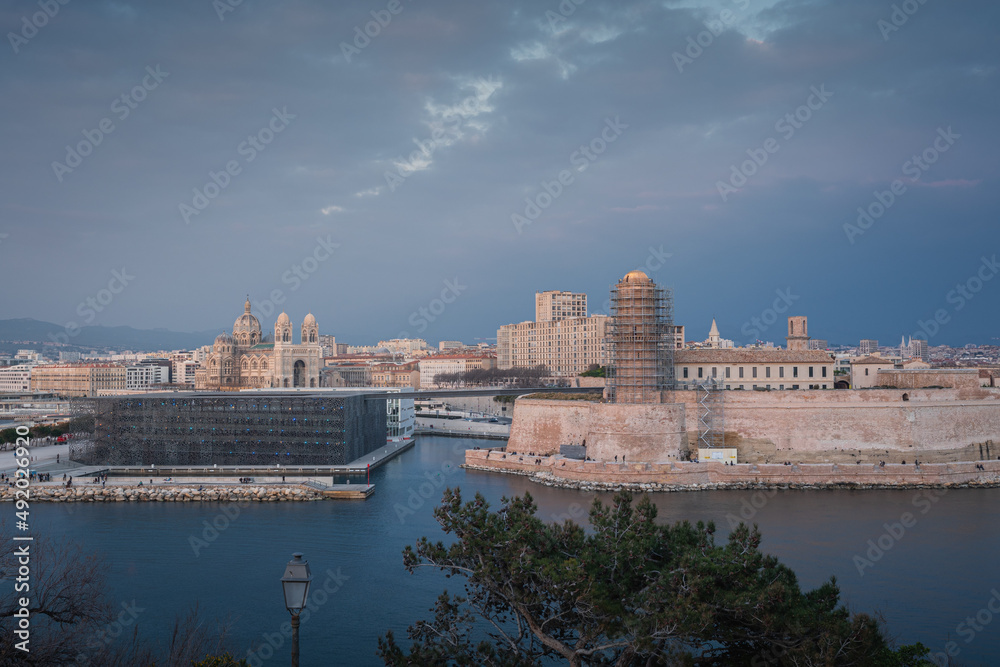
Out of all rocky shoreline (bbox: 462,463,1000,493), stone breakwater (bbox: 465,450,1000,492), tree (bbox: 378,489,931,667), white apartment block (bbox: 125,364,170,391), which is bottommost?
rocky shoreline (bbox: 462,463,1000,493)

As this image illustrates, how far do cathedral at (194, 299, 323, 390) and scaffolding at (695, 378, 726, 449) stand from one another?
46296 millimetres

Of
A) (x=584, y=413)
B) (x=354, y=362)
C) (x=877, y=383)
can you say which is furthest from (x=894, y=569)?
(x=354, y=362)

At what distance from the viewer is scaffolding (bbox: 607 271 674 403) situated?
28812 mm

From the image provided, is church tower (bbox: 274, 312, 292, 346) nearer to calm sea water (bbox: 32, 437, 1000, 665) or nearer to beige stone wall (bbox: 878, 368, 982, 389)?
calm sea water (bbox: 32, 437, 1000, 665)

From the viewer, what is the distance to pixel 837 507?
2316 centimetres

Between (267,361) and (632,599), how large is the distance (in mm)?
64907

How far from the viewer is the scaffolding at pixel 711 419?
28.8 meters

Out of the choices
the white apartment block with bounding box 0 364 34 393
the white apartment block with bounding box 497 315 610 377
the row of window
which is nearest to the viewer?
the row of window

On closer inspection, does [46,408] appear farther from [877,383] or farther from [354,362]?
[877,383]

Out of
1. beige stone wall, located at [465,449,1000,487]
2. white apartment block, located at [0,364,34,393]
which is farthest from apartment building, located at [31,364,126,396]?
beige stone wall, located at [465,449,1000,487]

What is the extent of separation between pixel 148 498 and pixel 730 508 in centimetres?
1863

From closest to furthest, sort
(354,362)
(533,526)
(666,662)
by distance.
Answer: (666,662)
(533,526)
(354,362)

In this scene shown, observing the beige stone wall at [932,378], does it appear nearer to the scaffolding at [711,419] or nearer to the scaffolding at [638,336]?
the scaffolding at [711,419]

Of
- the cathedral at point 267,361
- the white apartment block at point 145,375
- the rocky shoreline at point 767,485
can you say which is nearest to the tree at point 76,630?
the rocky shoreline at point 767,485
